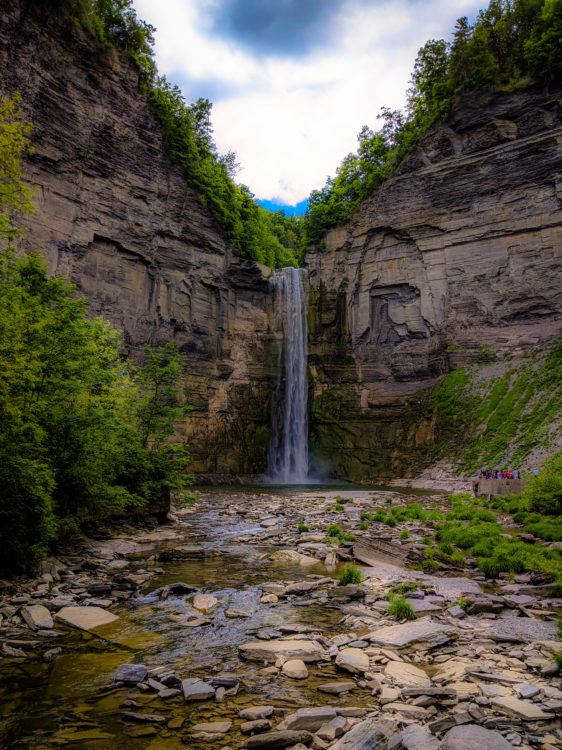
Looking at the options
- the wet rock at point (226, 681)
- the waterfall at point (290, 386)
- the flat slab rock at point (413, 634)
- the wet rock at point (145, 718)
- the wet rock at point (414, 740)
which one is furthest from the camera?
the waterfall at point (290, 386)

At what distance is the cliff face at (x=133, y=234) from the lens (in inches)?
1428

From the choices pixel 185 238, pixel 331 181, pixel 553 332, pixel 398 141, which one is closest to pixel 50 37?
pixel 185 238

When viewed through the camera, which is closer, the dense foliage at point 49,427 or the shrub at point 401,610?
the shrub at point 401,610

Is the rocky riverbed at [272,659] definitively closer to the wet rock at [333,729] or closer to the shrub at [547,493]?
the wet rock at [333,729]

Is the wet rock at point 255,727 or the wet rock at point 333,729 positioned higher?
the wet rock at point 333,729

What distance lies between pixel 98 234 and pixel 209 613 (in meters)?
37.8

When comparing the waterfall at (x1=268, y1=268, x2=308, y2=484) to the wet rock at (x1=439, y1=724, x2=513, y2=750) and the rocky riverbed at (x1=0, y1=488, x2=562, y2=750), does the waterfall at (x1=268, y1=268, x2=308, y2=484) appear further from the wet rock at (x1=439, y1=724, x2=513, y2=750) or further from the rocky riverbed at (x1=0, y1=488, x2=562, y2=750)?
the wet rock at (x1=439, y1=724, x2=513, y2=750)

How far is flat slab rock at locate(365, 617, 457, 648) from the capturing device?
6.02 metres

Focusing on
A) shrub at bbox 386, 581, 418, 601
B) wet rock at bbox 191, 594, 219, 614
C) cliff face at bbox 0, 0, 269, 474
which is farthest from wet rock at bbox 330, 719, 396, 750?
cliff face at bbox 0, 0, 269, 474

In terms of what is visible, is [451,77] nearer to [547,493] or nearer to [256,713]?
[547,493]

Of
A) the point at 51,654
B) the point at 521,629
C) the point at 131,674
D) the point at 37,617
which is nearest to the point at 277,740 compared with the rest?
the point at 131,674

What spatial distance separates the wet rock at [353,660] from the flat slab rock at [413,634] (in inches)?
18.0

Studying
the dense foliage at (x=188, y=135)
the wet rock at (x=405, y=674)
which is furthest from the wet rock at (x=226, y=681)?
the dense foliage at (x=188, y=135)

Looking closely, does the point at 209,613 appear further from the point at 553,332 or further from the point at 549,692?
the point at 553,332
